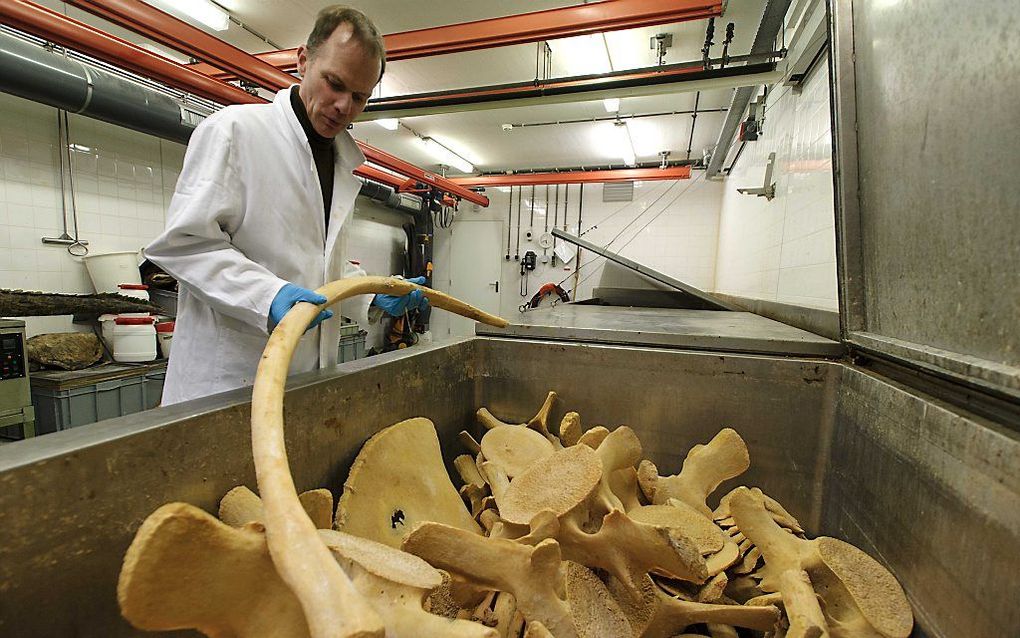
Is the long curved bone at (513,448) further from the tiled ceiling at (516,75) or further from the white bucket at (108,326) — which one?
the white bucket at (108,326)

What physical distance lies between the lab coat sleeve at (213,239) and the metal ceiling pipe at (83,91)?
218 centimetres

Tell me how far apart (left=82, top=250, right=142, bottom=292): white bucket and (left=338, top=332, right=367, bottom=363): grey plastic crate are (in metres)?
1.93

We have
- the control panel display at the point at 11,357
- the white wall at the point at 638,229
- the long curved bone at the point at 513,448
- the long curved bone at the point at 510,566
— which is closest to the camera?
the long curved bone at the point at 510,566

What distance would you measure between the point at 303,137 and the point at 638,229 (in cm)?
592

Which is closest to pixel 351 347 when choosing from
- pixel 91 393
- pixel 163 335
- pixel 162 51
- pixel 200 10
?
pixel 163 335

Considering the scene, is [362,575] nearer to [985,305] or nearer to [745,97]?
[985,305]

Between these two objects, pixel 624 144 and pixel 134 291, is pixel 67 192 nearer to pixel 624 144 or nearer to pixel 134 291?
pixel 134 291

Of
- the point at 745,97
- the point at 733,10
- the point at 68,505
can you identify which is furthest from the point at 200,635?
the point at 745,97

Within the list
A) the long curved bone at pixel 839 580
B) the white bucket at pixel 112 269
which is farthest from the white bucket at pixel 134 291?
the long curved bone at pixel 839 580

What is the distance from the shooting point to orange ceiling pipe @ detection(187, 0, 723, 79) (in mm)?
2109

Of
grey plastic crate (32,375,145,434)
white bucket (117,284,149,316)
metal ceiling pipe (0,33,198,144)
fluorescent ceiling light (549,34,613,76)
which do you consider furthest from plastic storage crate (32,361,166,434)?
fluorescent ceiling light (549,34,613,76)

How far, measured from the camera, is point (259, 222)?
41.9 inches

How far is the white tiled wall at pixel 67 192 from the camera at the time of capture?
2.75m

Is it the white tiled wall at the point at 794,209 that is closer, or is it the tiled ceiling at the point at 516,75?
the white tiled wall at the point at 794,209
